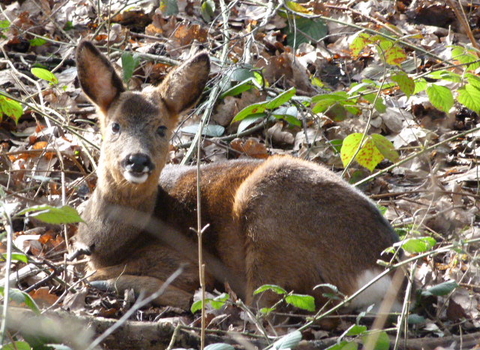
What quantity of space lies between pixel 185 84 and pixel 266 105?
727 mm

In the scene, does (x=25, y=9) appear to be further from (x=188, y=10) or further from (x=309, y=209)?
(x=309, y=209)

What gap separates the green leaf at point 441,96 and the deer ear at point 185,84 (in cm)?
173

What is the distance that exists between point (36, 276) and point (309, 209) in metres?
1.97

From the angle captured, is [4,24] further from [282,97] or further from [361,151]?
[361,151]

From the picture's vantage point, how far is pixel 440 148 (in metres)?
6.72

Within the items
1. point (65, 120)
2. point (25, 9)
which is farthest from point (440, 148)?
point (25, 9)

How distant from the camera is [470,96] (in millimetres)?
5336

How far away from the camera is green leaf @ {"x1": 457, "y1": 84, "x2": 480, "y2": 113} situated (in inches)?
209

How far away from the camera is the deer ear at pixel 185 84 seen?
5.74 m

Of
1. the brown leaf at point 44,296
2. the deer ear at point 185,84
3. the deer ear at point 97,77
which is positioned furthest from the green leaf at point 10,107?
the brown leaf at point 44,296

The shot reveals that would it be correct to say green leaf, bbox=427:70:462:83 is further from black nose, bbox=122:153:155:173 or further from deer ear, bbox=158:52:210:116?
black nose, bbox=122:153:155:173

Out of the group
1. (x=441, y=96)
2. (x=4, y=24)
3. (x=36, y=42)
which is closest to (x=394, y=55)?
(x=441, y=96)

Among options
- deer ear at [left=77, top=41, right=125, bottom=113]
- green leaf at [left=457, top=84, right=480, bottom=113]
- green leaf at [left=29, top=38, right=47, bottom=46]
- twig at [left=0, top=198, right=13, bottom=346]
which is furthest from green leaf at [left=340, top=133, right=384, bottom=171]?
green leaf at [left=29, top=38, right=47, bottom=46]

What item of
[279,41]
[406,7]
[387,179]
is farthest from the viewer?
[406,7]
